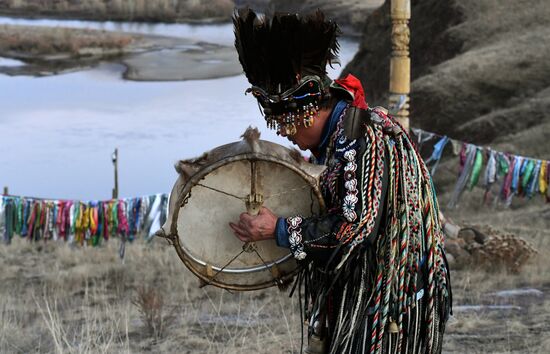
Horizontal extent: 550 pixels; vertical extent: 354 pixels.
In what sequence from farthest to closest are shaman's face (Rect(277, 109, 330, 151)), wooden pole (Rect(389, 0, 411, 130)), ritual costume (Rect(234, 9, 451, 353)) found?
wooden pole (Rect(389, 0, 411, 130))
shaman's face (Rect(277, 109, 330, 151))
ritual costume (Rect(234, 9, 451, 353))

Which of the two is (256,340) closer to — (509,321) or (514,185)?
(509,321)

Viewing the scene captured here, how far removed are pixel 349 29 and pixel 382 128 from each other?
1069 inches

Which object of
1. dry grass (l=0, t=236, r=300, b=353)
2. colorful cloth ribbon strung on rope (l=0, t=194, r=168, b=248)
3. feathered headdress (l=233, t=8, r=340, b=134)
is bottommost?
dry grass (l=0, t=236, r=300, b=353)

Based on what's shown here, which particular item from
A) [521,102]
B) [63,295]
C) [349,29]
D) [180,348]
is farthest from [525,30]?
[180,348]

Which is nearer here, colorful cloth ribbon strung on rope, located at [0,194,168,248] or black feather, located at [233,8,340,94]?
black feather, located at [233,8,340,94]

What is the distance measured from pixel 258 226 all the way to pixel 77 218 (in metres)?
6.23

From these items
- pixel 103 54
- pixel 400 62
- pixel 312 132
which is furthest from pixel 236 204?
pixel 103 54

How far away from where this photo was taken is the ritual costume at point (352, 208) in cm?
255

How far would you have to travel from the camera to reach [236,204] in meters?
2.88

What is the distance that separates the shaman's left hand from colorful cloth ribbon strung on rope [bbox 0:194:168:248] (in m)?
6.05

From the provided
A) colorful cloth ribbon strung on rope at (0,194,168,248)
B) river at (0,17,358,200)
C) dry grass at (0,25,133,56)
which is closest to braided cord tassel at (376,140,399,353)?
colorful cloth ribbon strung on rope at (0,194,168,248)

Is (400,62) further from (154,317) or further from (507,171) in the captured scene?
(154,317)

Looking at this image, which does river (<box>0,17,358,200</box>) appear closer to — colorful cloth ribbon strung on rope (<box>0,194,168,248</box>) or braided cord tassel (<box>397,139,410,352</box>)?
colorful cloth ribbon strung on rope (<box>0,194,168,248</box>)

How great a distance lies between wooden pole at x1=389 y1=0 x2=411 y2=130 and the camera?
759cm
